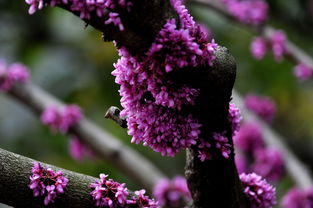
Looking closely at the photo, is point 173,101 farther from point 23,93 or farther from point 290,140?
point 290,140

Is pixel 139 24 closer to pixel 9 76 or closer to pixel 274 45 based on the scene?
pixel 9 76

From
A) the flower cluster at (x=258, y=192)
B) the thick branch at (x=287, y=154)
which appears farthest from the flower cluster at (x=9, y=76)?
the flower cluster at (x=258, y=192)

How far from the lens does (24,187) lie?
1540 millimetres

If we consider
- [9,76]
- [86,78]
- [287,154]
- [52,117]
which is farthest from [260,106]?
[86,78]

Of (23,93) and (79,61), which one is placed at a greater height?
(79,61)

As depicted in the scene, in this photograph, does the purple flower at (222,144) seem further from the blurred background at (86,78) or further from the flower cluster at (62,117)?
the blurred background at (86,78)

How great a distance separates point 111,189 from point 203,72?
Result: 1.45 ft

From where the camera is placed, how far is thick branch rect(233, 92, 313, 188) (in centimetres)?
332

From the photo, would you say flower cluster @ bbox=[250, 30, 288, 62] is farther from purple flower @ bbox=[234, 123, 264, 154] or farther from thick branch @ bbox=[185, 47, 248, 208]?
thick branch @ bbox=[185, 47, 248, 208]

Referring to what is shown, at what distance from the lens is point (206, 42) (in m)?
1.43

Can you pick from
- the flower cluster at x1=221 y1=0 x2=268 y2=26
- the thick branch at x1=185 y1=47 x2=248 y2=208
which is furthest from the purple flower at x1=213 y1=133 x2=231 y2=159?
the flower cluster at x1=221 y1=0 x2=268 y2=26

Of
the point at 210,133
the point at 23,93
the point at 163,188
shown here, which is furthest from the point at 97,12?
the point at 23,93

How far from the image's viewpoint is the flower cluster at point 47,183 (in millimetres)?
1555

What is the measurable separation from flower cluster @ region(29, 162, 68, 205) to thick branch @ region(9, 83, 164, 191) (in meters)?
1.74
